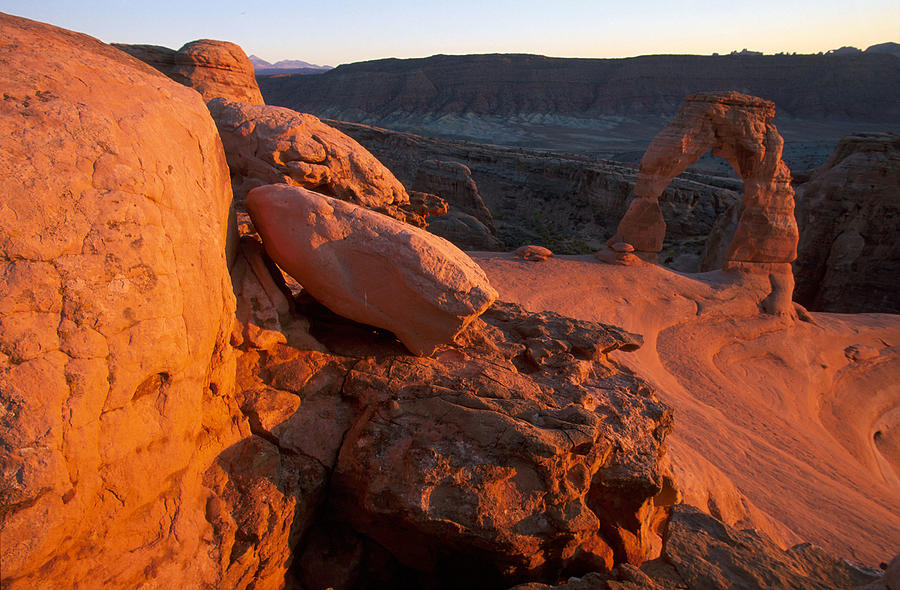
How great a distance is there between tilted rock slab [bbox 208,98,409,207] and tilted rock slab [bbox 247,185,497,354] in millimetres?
1246

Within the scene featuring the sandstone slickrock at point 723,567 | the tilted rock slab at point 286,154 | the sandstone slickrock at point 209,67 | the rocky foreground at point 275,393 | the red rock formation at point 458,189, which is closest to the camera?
the rocky foreground at point 275,393

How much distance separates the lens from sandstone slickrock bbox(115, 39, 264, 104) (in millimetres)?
11609

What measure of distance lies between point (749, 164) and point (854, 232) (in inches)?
215

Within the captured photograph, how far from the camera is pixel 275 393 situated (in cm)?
282

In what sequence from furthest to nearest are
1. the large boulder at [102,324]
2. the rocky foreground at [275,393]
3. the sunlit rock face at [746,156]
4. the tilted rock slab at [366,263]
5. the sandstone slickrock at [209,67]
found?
the sandstone slickrock at [209,67] → the sunlit rock face at [746,156] → the tilted rock slab at [366,263] → the rocky foreground at [275,393] → the large boulder at [102,324]

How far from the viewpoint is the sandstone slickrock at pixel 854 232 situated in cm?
1348

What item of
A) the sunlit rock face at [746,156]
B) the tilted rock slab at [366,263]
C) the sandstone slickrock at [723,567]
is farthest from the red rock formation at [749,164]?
the tilted rock slab at [366,263]

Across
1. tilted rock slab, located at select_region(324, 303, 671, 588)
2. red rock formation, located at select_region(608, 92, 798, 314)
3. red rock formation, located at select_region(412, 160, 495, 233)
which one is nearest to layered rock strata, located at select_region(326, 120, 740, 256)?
red rock formation, located at select_region(412, 160, 495, 233)

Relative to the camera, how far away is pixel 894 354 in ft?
32.4

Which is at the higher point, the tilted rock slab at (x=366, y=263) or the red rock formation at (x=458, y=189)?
the tilted rock slab at (x=366, y=263)

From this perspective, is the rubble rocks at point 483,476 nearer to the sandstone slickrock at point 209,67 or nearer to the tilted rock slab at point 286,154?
the tilted rock slab at point 286,154

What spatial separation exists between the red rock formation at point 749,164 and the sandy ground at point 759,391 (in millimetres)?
638

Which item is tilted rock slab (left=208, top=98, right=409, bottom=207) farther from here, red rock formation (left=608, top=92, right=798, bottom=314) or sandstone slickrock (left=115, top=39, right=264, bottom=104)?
red rock formation (left=608, top=92, right=798, bottom=314)

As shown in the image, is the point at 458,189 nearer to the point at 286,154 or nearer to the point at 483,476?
the point at 286,154
